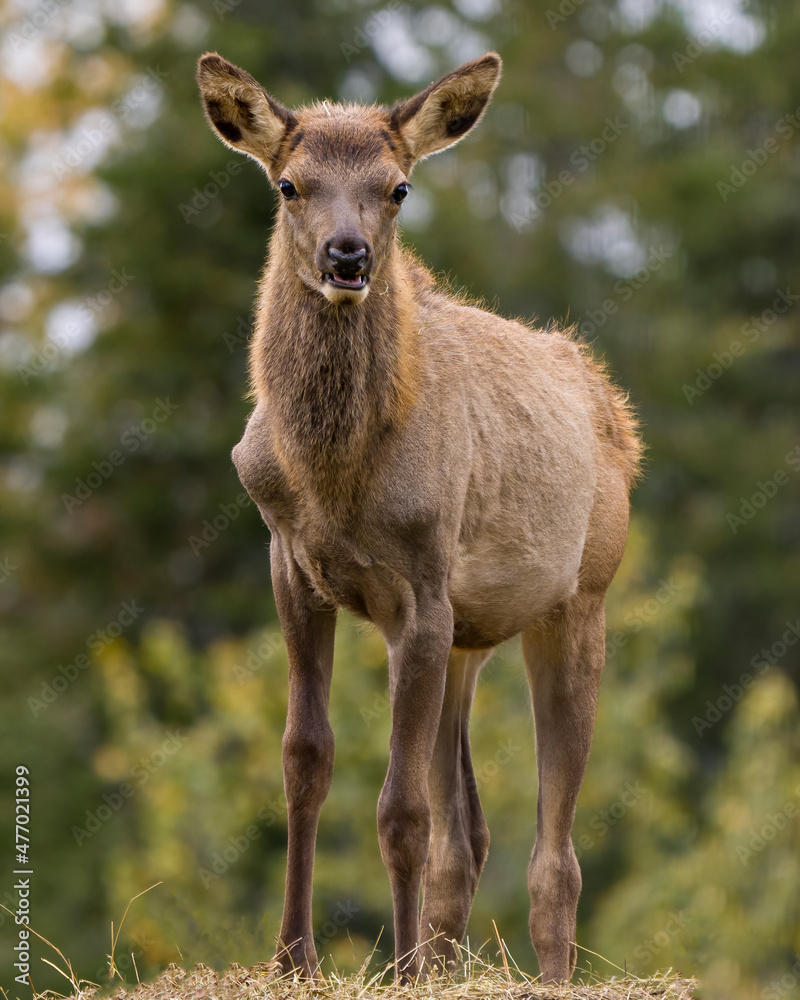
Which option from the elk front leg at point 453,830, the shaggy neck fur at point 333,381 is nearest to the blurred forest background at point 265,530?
the elk front leg at point 453,830

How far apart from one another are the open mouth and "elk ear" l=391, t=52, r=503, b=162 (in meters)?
1.09

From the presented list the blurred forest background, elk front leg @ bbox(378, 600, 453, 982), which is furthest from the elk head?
the blurred forest background

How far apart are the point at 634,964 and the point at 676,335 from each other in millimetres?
14432

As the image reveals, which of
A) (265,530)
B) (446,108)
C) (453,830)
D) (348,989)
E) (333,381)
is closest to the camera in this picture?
(348,989)

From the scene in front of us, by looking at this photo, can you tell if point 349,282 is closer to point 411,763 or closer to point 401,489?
point 401,489

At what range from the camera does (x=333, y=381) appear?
763 centimetres

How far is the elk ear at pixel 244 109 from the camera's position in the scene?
7762 millimetres

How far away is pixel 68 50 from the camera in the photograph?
95.1 feet

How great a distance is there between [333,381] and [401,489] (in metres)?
0.64

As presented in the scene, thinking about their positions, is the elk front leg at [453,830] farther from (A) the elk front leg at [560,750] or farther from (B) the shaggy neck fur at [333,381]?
(B) the shaggy neck fur at [333,381]

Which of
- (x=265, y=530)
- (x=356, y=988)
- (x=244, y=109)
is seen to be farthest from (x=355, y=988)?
(x=265, y=530)

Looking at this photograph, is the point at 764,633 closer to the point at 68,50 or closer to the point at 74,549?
the point at 74,549

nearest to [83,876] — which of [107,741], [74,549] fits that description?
[107,741]

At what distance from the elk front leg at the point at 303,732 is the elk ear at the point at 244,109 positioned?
1.99m
